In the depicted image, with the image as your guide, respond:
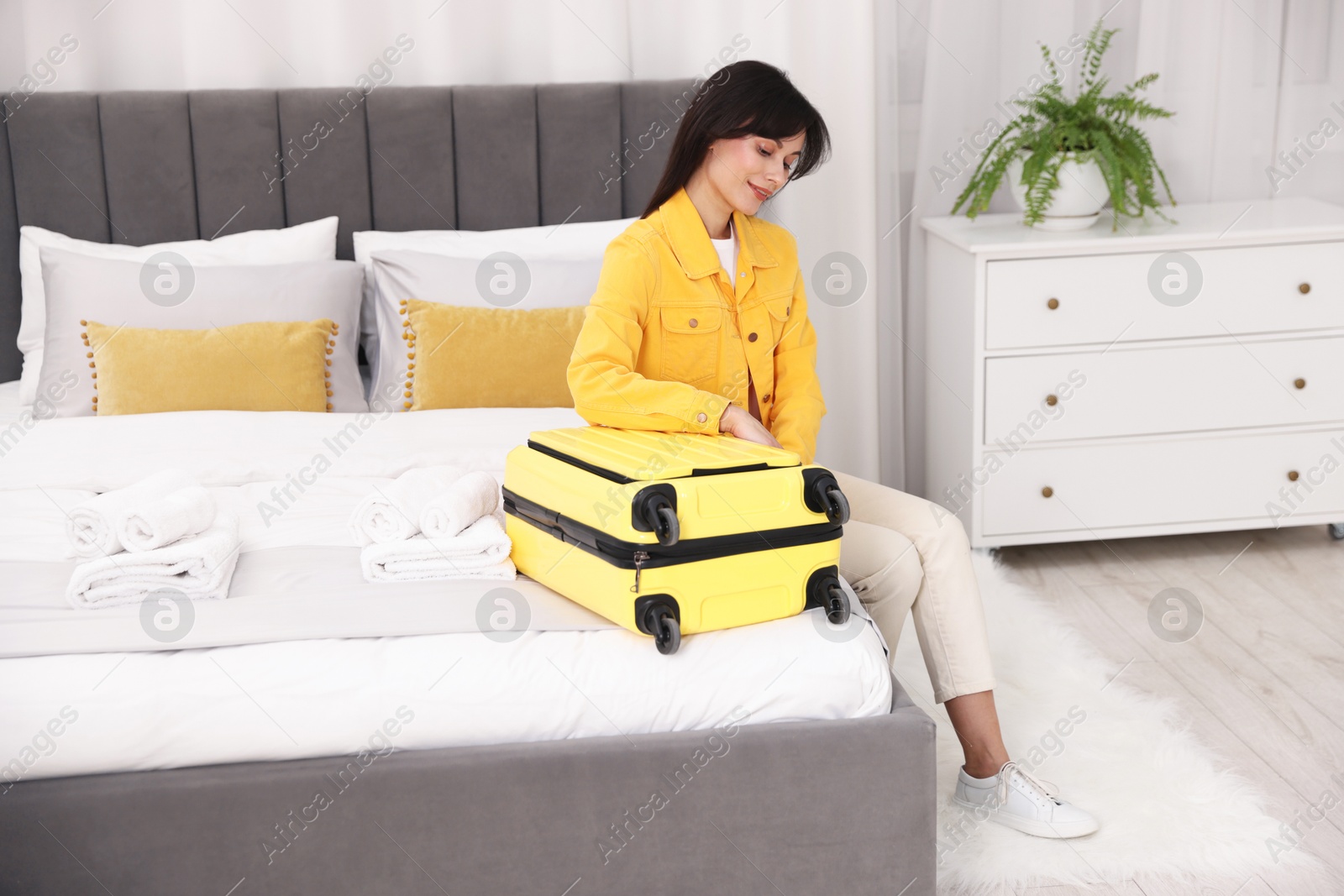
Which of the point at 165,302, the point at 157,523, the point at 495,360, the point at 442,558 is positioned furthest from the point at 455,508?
the point at 165,302

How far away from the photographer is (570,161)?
9.34ft

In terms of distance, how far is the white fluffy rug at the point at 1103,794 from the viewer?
1.67 meters

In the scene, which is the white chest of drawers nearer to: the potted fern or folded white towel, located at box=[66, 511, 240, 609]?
the potted fern

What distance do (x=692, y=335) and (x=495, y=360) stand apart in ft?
2.38

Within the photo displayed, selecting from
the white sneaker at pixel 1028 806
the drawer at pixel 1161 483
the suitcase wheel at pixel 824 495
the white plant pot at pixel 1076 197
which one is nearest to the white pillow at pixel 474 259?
the white plant pot at pixel 1076 197

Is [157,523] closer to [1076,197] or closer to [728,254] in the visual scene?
[728,254]

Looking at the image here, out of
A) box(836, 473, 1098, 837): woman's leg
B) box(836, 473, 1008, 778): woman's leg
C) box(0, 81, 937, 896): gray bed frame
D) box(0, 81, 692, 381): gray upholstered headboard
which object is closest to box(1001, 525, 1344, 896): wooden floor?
box(836, 473, 1098, 837): woman's leg

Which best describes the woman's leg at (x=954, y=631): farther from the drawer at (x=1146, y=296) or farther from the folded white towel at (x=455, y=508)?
the drawer at (x=1146, y=296)

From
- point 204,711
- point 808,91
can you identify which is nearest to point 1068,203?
point 808,91

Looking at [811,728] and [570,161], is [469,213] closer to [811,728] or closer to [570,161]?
[570,161]

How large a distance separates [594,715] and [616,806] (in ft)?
0.36

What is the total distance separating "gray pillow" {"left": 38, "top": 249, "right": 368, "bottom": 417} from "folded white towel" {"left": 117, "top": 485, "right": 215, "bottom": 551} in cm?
90

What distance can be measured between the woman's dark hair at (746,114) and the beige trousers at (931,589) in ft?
1.94

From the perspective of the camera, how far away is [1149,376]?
2789 millimetres
